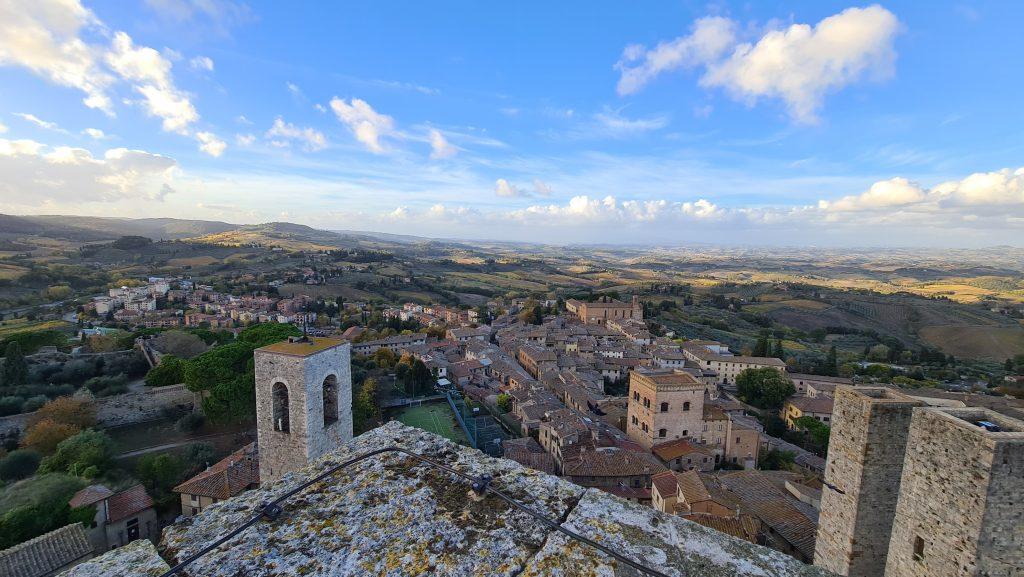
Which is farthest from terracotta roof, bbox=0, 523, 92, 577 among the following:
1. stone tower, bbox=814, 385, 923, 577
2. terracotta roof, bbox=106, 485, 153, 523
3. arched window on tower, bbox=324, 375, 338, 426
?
stone tower, bbox=814, 385, 923, 577

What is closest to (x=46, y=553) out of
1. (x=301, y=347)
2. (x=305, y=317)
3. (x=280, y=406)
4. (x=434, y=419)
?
(x=280, y=406)

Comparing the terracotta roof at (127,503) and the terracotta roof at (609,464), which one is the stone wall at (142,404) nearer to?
the terracotta roof at (127,503)

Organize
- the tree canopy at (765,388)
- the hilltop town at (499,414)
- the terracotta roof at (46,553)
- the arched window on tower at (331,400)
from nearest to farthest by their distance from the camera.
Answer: the terracotta roof at (46,553)
the hilltop town at (499,414)
the arched window on tower at (331,400)
the tree canopy at (765,388)

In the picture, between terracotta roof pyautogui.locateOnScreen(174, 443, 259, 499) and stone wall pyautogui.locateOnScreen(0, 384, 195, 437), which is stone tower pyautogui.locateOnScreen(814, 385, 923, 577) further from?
stone wall pyautogui.locateOnScreen(0, 384, 195, 437)

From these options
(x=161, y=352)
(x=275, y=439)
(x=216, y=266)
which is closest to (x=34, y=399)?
(x=161, y=352)

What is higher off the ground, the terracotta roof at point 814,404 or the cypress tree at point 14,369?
the cypress tree at point 14,369

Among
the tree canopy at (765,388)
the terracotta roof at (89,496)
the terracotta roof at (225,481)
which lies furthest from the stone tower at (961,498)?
the tree canopy at (765,388)

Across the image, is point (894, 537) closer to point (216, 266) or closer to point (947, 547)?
point (947, 547)
